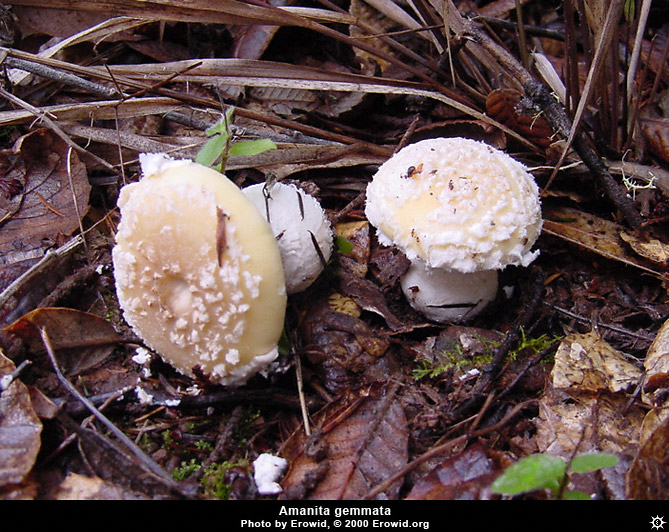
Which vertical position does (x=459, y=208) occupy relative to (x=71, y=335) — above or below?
above

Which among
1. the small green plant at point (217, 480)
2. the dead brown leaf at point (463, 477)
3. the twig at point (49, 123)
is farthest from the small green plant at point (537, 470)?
the twig at point (49, 123)

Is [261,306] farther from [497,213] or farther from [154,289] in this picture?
[497,213]

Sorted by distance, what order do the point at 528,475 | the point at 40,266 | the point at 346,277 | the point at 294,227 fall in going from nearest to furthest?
the point at 528,475 < the point at 294,227 < the point at 40,266 < the point at 346,277

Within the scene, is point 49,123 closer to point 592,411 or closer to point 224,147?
point 224,147

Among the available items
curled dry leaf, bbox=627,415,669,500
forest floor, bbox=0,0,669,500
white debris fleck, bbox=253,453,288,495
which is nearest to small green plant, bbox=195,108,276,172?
forest floor, bbox=0,0,669,500

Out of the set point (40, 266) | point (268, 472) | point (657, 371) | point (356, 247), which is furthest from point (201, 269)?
point (657, 371)

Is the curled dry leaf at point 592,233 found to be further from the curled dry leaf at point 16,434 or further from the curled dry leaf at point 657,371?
the curled dry leaf at point 16,434

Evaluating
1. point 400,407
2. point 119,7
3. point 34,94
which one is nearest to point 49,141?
point 34,94
